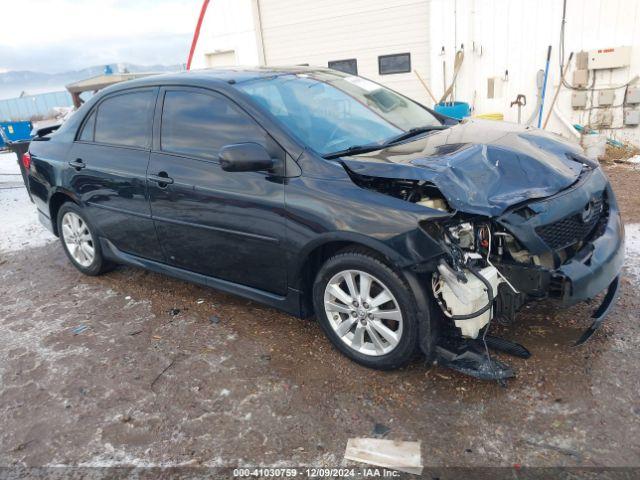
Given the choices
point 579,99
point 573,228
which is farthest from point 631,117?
point 573,228

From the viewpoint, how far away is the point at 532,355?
9.93 ft

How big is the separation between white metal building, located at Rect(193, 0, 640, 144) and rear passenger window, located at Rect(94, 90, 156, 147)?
22.6 ft

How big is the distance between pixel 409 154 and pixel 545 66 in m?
6.75

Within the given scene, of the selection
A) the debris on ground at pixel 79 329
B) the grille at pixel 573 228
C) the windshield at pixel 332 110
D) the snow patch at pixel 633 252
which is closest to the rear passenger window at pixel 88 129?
the debris on ground at pixel 79 329

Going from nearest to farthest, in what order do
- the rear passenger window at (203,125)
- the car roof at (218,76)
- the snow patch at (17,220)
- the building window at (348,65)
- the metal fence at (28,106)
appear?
the rear passenger window at (203,125)
the car roof at (218,76)
the snow patch at (17,220)
the building window at (348,65)
the metal fence at (28,106)

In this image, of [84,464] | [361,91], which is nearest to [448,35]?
[361,91]

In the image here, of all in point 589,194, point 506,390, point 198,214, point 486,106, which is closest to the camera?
point 506,390

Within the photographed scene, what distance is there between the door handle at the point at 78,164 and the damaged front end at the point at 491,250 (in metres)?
2.61

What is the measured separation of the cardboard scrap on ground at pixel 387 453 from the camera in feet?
7.72

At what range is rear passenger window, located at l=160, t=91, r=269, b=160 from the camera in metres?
3.30

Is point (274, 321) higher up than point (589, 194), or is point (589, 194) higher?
point (589, 194)

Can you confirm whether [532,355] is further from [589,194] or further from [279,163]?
→ [279,163]

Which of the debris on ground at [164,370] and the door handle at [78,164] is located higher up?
the door handle at [78,164]

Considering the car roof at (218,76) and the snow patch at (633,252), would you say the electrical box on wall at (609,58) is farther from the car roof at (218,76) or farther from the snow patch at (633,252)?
the car roof at (218,76)
